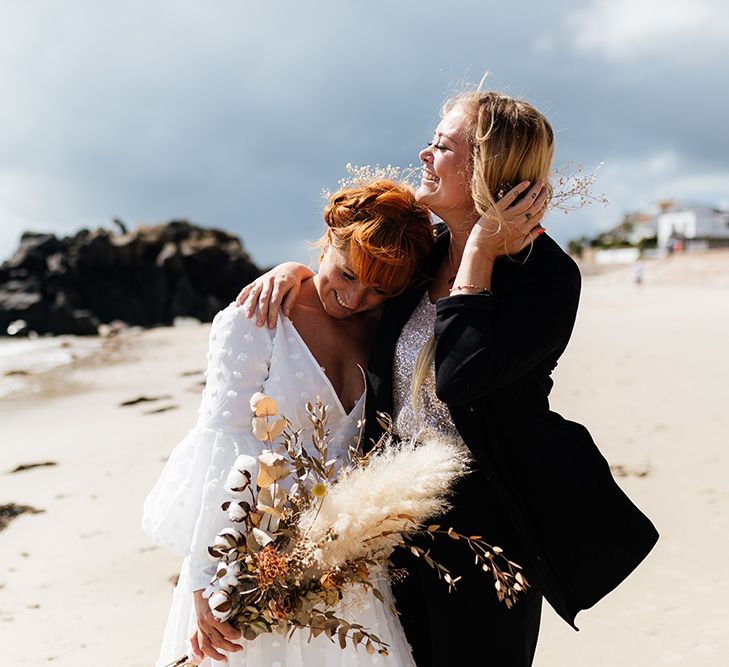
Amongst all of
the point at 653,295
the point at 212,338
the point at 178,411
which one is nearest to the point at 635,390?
the point at 178,411

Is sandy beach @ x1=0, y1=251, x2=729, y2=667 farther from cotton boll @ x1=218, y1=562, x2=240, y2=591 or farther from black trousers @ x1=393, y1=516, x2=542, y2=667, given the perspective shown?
cotton boll @ x1=218, y1=562, x2=240, y2=591

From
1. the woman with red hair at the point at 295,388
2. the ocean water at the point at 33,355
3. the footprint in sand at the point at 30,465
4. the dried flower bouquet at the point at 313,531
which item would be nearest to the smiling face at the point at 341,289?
the woman with red hair at the point at 295,388

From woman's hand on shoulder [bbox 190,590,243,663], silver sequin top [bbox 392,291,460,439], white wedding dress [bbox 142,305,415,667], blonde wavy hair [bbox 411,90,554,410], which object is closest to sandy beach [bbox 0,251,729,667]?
white wedding dress [bbox 142,305,415,667]

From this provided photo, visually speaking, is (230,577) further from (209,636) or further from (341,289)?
(341,289)

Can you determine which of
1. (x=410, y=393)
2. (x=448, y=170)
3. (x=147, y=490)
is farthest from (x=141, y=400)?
(x=448, y=170)

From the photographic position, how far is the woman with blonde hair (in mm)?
2025

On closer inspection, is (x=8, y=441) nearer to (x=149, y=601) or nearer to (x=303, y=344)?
(x=149, y=601)

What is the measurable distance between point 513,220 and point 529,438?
0.61 m

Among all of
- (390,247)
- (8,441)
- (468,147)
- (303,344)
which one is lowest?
(8,441)

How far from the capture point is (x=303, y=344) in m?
2.30

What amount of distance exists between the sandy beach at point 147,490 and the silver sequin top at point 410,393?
65 centimetres

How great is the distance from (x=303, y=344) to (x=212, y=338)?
282 mm

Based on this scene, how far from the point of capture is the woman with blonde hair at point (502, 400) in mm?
2025

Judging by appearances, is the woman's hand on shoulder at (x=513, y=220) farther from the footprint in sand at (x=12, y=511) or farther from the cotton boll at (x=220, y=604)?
the footprint in sand at (x=12, y=511)
